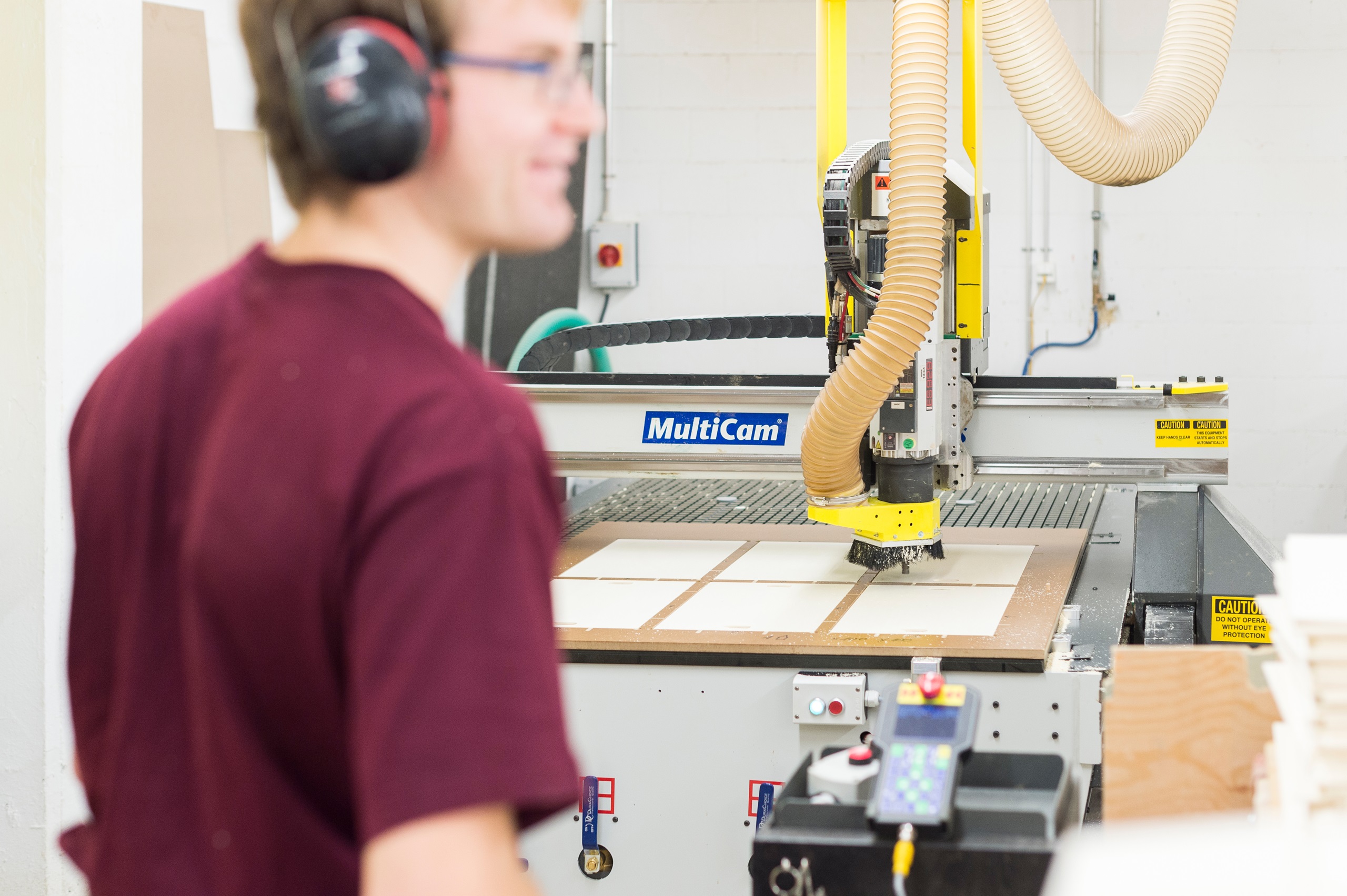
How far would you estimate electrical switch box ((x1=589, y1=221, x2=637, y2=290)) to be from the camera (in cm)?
567

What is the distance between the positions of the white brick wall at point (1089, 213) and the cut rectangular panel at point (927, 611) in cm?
296

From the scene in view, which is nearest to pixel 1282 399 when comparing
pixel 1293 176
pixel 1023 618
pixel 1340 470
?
pixel 1340 470

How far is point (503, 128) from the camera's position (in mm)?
765

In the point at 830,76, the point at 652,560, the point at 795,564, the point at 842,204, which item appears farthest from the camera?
the point at 652,560

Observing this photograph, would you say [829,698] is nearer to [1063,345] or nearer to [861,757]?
[861,757]

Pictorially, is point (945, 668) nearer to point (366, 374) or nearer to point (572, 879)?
point (572, 879)

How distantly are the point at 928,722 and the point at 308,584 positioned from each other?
780 mm

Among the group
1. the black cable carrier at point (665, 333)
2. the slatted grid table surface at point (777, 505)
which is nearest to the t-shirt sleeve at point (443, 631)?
the slatted grid table surface at point (777, 505)

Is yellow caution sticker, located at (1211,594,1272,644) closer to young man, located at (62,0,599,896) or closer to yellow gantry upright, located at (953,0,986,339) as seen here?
yellow gantry upright, located at (953,0,986,339)

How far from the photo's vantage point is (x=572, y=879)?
2.32 meters

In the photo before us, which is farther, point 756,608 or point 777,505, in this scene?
point 777,505

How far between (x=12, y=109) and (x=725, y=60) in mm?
3580

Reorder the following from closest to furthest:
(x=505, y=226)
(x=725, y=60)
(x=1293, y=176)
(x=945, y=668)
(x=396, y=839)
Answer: (x=396, y=839), (x=505, y=226), (x=945, y=668), (x=1293, y=176), (x=725, y=60)

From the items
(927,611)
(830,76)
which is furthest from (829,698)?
(830,76)
